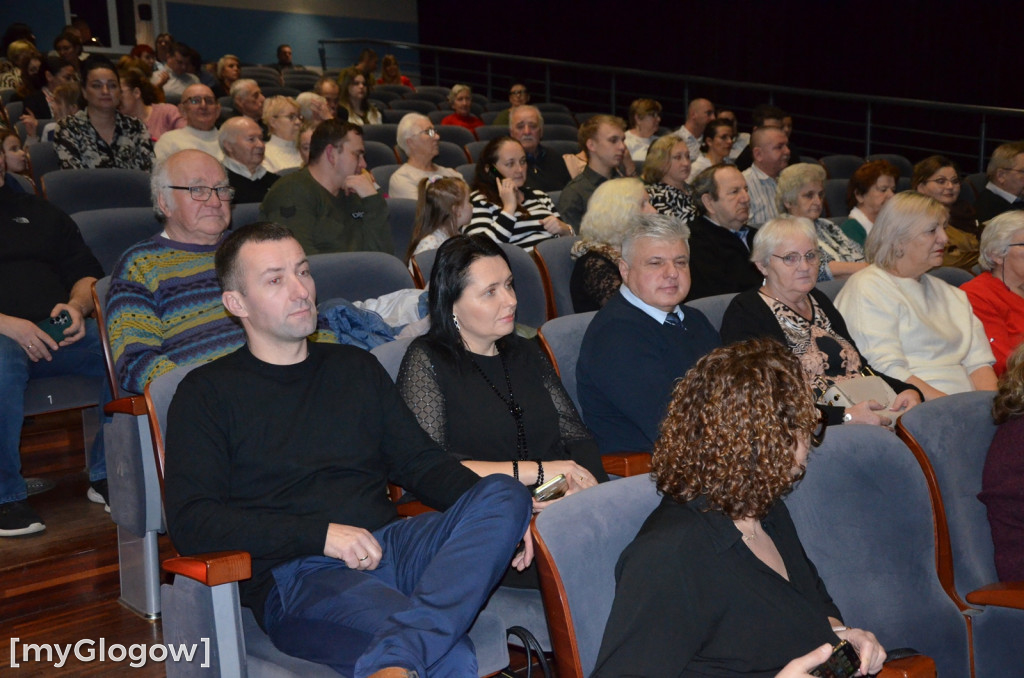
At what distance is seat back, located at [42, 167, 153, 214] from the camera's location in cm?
411

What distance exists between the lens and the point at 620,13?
38.1ft

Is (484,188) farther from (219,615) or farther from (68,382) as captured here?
(219,615)

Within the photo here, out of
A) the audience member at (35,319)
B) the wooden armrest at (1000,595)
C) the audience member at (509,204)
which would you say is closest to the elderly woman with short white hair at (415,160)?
the audience member at (509,204)

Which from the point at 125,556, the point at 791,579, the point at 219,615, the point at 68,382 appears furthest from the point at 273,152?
the point at 791,579

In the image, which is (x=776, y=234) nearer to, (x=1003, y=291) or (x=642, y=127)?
(x=1003, y=291)

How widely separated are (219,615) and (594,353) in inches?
47.3

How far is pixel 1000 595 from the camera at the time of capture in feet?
5.83

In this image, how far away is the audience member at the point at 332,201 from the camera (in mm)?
3789

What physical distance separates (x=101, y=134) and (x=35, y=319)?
6.44 feet

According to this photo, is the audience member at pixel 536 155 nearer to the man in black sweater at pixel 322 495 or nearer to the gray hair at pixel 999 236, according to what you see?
the gray hair at pixel 999 236

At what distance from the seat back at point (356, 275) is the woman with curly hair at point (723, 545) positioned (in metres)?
1.64

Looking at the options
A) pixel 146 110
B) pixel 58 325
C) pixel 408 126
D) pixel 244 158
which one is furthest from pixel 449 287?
pixel 146 110

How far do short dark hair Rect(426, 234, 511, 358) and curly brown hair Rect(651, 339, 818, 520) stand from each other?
886mm

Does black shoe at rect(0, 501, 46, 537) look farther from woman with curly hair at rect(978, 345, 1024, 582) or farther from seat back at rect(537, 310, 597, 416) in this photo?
woman with curly hair at rect(978, 345, 1024, 582)
